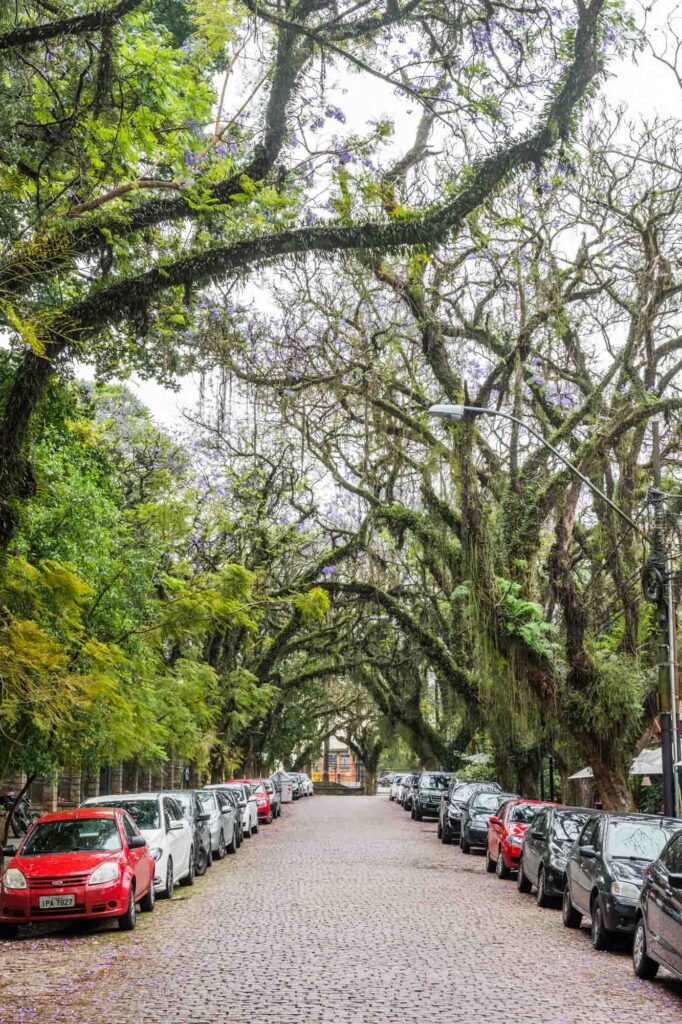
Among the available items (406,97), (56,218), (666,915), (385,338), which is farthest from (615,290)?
(666,915)

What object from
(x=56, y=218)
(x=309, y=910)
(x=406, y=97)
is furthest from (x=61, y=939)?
(x=406, y=97)

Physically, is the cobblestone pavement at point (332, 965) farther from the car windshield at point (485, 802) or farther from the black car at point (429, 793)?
the black car at point (429, 793)

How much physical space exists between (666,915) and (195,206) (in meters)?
8.02

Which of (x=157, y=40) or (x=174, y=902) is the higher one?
(x=157, y=40)

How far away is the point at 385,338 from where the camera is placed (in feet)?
71.8

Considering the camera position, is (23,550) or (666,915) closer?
(666,915)

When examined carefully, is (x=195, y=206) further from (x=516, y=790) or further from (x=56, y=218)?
(x=516, y=790)

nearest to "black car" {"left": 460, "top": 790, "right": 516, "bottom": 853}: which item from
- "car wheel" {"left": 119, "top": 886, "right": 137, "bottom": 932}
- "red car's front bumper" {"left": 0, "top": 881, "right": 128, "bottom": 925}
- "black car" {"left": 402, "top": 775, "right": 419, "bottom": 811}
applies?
"car wheel" {"left": 119, "top": 886, "right": 137, "bottom": 932}

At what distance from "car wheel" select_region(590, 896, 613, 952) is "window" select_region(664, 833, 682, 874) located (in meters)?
1.75

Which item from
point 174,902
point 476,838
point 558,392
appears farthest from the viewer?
point 476,838

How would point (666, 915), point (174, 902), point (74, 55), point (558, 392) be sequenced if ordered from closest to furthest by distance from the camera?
point (666, 915) < point (74, 55) < point (174, 902) < point (558, 392)

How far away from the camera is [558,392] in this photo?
77.7 feet

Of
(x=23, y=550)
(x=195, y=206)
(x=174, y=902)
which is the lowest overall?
(x=174, y=902)

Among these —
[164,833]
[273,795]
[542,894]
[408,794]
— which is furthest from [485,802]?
[408,794]
